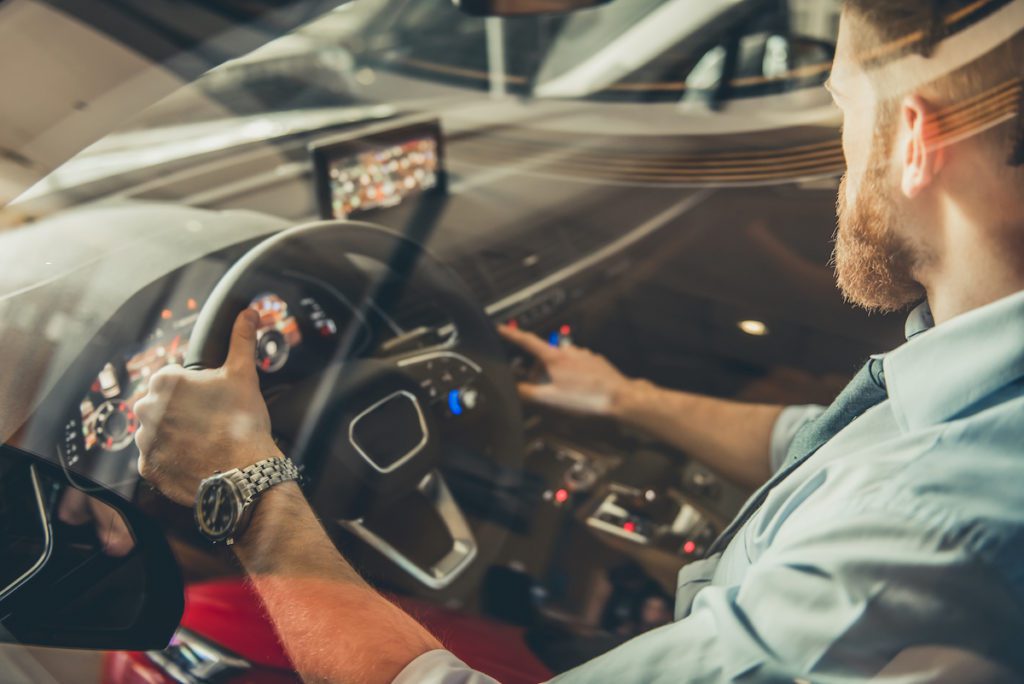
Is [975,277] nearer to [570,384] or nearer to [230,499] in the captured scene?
[230,499]

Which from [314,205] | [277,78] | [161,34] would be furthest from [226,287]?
[277,78]

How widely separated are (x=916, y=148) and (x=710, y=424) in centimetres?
80

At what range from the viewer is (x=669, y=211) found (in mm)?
2162

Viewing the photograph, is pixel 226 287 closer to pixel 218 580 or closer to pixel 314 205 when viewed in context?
pixel 218 580

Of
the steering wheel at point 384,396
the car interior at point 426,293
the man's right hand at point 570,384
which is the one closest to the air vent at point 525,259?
the car interior at point 426,293

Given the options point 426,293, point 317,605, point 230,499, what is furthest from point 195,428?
point 426,293

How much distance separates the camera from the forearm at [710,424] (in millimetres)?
1480

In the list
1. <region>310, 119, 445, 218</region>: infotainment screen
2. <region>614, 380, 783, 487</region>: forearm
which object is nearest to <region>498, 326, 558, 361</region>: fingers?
<region>614, 380, 783, 487</region>: forearm

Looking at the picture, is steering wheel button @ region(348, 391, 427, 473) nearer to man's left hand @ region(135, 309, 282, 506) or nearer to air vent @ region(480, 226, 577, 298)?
man's left hand @ region(135, 309, 282, 506)

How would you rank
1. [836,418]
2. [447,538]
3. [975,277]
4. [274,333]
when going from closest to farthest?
[975,277] → [836,418] → [274,333] → [447,538]

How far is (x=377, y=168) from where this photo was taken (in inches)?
65.7

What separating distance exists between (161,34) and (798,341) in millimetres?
1336

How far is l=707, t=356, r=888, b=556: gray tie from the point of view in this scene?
983 mm

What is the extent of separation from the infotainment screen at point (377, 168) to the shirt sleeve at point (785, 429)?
792mm
